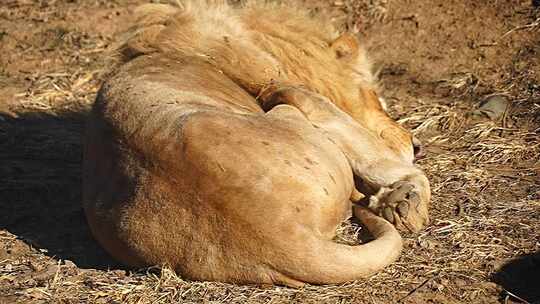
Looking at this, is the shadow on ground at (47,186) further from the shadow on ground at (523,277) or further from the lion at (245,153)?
the shadow on ground at (523,277)

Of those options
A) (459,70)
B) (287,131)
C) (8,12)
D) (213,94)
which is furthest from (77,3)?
(287,131)

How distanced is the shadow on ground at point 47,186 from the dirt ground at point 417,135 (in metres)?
0.01

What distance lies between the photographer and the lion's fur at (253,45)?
5.38 meters

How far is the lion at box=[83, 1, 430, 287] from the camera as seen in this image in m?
3.88

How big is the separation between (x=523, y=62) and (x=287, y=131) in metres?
2.91

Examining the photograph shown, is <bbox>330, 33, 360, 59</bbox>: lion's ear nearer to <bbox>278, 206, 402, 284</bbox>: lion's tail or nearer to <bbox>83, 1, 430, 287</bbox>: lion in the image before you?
<bbox>83, 1, 430, 287</bbox>: lion

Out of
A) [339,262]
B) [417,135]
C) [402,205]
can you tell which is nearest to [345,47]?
[417,135]

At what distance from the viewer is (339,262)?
12.6 ft

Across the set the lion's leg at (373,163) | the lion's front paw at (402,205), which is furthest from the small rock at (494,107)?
the lion's front paw at (402,205)

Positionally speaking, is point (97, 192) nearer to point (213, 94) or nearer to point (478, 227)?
point (213, 94)

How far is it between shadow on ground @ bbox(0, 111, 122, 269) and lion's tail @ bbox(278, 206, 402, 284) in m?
1.13

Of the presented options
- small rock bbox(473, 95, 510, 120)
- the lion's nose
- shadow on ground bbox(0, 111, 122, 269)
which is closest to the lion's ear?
the lion's nose

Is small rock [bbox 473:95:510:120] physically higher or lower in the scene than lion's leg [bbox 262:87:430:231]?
lower

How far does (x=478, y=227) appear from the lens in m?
4.59
